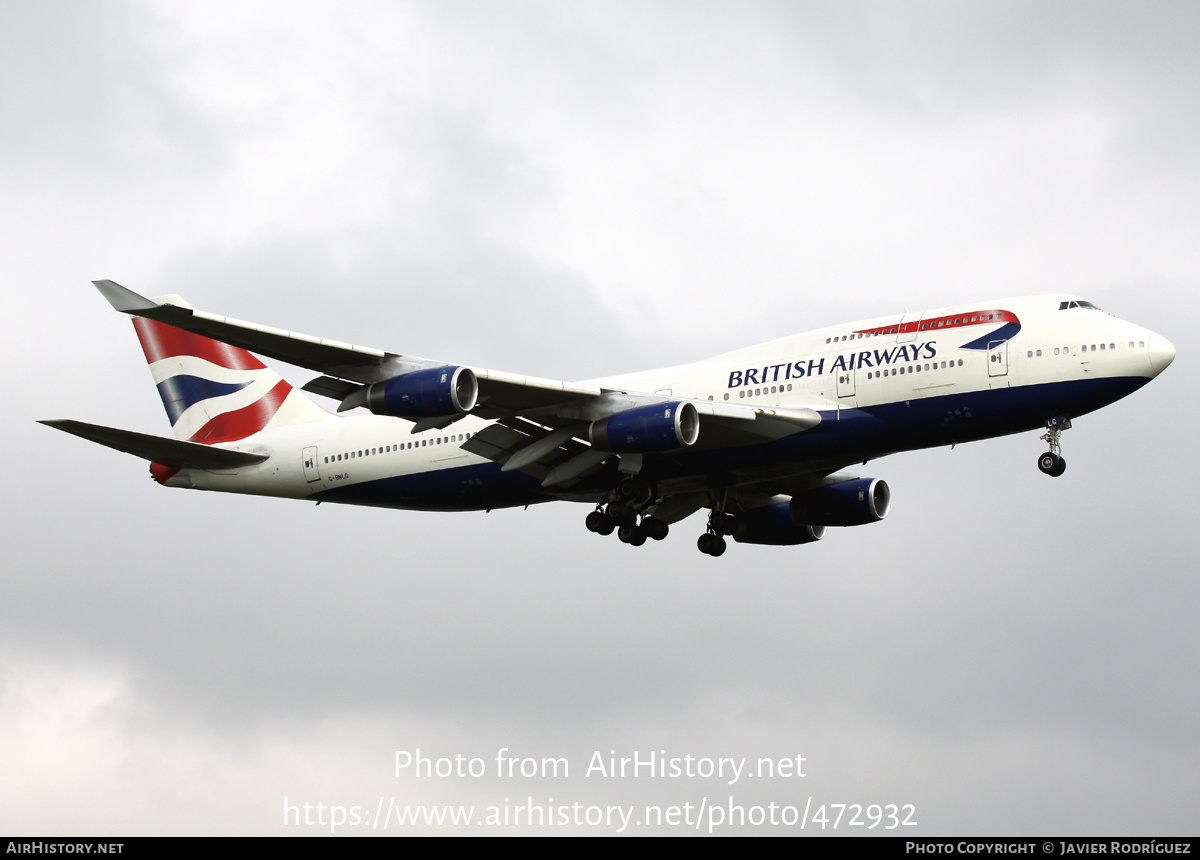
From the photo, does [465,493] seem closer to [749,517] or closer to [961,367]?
[749,517]

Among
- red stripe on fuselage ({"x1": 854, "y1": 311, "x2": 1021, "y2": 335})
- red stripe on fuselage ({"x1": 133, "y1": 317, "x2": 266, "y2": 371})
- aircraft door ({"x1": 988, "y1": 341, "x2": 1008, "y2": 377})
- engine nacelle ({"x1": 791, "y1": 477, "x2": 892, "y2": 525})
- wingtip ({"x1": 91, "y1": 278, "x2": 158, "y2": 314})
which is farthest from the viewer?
red stripe on fuselage ({"x1": 133, "y1": 317, "x2": 266, "y2": 371})

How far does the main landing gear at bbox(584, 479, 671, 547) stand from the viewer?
42.2 metres

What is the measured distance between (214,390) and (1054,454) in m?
28.8

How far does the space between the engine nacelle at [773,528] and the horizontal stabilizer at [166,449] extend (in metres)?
16.1

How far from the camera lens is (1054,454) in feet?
125

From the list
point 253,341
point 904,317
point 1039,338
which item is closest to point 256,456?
point 253,341

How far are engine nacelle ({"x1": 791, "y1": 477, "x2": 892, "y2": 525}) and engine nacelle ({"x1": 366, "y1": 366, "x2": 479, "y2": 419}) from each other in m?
14.4

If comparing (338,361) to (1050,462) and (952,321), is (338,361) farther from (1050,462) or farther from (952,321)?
(1050,462)

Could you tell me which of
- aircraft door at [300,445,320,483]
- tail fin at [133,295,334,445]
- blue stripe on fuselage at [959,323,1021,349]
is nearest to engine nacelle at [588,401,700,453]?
blue stripe on fuselage at [959,323,1021,349]

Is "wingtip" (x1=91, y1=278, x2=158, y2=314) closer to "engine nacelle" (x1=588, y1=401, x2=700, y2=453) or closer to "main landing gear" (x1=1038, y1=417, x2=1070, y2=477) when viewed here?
"engine nacelle" (x1=588, y1=401, x2=700, y2=453)

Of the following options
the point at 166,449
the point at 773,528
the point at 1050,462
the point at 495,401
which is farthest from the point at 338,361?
the point at 1050,462

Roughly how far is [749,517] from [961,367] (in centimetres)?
1236

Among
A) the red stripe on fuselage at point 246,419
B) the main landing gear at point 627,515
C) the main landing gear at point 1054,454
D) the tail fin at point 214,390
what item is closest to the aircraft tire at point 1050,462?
the main landing gear at point 1054,454

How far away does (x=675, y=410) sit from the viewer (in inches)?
1487
